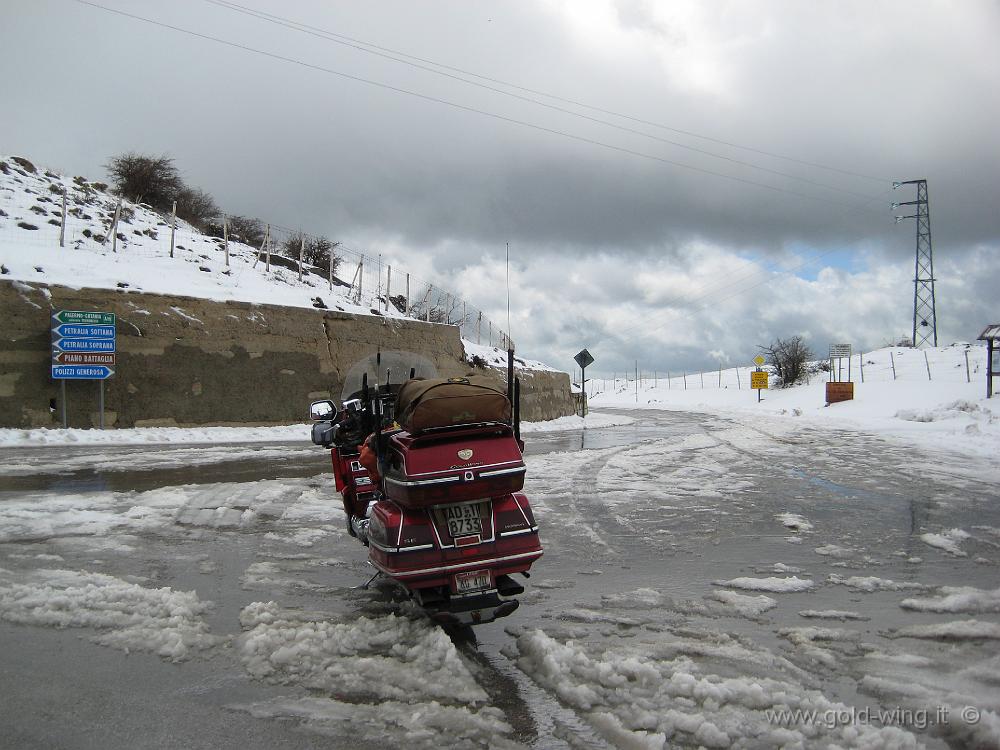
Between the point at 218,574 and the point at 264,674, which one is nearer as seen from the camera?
the point at 264,674

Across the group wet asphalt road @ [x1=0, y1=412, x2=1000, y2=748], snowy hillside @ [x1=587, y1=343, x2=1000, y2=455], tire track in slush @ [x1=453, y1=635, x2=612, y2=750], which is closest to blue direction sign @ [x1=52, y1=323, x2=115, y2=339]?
wet asphalt road @ [x1=0, y1=412, x2=1000, y2=748]

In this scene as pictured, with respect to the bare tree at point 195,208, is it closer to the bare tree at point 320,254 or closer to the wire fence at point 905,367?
the bare tree at point 320,254

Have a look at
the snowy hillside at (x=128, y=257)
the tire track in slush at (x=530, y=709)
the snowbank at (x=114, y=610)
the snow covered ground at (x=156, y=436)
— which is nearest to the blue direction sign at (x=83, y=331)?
the snowy hillside at (x=128, y=257)

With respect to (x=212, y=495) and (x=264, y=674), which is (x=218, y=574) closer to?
(x=264, y=674)

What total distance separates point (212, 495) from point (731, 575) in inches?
266

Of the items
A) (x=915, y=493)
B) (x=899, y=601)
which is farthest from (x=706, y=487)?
(x=899, y=601)

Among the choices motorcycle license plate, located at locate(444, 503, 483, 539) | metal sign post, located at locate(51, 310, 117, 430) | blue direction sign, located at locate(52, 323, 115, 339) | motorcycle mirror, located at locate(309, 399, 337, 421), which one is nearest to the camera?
motorcycle license plate, located at locate(444, 503, 483, 539)

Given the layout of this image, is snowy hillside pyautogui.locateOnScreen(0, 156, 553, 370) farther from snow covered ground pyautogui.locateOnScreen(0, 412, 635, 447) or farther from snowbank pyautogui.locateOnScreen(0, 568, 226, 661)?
snowbank pyautogui.locateOnScreen(0, 568, 226, 661)

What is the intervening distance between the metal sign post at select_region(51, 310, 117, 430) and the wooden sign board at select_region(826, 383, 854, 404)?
3385 centimetres

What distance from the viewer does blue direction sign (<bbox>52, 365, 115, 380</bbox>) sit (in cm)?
1827

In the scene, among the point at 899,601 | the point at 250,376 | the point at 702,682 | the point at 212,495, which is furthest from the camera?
→ the point at 250,376

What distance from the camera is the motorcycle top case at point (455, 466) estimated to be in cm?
445

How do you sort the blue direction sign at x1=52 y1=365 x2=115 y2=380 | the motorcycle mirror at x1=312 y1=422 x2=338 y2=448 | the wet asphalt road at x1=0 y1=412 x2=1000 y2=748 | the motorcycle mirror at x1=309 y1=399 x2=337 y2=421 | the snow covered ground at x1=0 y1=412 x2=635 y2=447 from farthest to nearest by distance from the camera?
the blue direction sign at x1=52 y1=365 x2=115 y2=380, the snow covered ground at x1=0 y1=412 x2=635 y2=447, the motorcycle mirror at x1=309 y1=399 x2=337 y2=421, the motorcycle mirror at x1=312 y1=422 x2=338 y2=448, the wet asphalt road at x1=0 y1=412 x2=1000 y2=748

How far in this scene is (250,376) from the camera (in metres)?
21.9
